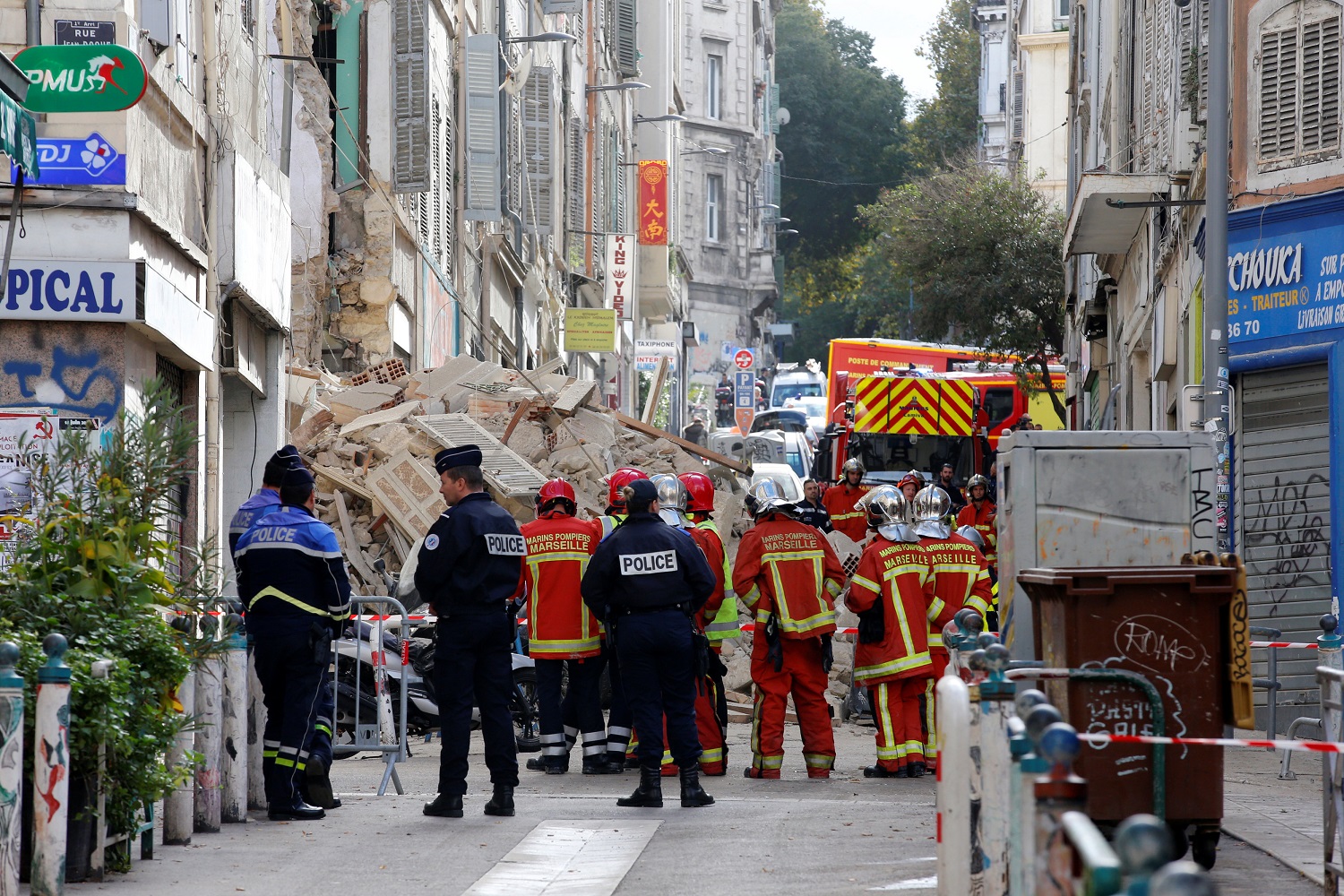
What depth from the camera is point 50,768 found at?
664 centimetres

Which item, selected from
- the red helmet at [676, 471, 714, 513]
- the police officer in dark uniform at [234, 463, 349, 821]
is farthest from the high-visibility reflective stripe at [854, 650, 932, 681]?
the police officer in dark uniform at [234, 463, 349, 821]

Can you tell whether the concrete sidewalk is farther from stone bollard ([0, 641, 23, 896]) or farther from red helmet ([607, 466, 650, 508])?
stone bollard ([0, 641, 23, 896])

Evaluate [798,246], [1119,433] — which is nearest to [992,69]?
[798,246]

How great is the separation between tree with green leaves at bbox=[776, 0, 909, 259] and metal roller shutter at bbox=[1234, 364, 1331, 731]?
68.6m

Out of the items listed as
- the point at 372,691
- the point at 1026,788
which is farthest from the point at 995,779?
the point at 372,691

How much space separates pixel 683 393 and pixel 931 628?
53.5m

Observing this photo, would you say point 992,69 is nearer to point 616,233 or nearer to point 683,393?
point 683,393

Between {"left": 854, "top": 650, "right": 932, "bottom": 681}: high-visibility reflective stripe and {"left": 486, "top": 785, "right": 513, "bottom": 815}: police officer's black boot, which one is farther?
{"left": 854, "top": 650, "right": 932, "bottom": 681}: high-visibility reflective stripe

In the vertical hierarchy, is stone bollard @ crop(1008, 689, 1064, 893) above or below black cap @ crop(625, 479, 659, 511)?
below

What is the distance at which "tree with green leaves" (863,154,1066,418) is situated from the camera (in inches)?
1342

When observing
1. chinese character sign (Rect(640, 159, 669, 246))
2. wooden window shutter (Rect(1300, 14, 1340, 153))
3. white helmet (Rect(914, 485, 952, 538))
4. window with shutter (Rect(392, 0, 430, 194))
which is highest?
chinese character sign (Rect(640, 159, 669, 246))

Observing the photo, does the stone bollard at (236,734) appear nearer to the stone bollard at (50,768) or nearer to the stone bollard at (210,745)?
the stone bollard at (210,745)

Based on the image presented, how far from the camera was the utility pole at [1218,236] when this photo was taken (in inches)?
510

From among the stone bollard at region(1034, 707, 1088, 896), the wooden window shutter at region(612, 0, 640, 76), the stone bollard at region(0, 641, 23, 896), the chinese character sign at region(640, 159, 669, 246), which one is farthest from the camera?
the chinese character sign at region(640, 159, 669, 246)
